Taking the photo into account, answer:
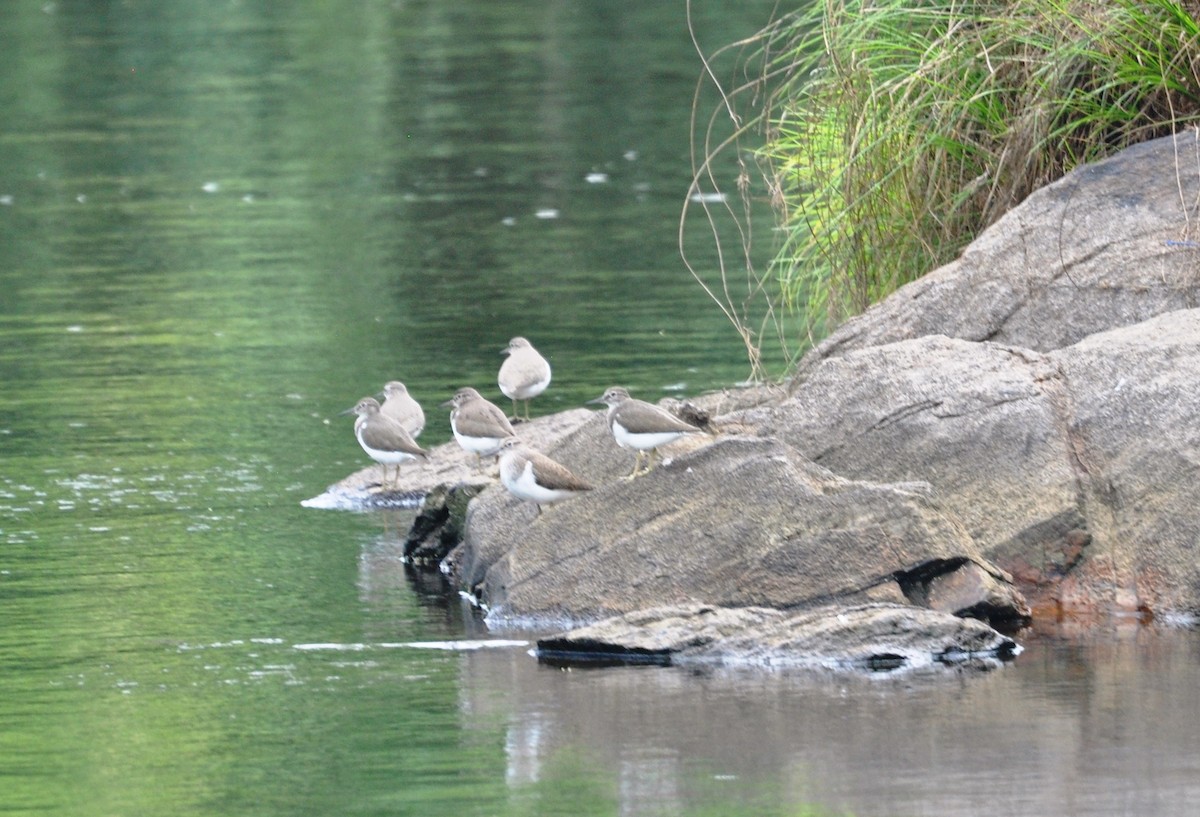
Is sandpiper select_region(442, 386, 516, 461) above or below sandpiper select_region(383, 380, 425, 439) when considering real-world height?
above

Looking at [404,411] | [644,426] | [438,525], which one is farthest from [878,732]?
[404,411]

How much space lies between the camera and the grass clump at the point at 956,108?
13.2m

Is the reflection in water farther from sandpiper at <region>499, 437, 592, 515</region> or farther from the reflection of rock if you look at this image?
sandpiper at <region>499, 437, 592, 515</region>

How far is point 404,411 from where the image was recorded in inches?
595

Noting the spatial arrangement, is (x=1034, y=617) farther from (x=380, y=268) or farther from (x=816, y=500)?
(x=380, y=268)

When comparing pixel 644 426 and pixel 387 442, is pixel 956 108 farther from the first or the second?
pixel 387 442

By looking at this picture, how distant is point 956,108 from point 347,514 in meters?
4.60

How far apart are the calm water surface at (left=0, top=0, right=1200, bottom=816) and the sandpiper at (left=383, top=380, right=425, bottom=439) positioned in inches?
23.3

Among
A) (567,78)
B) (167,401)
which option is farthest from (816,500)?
(567,78)

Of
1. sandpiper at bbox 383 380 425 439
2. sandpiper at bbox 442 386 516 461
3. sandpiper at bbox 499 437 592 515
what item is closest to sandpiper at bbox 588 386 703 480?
sandpiper at bbox 499 437 592 515

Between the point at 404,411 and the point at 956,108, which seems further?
the point at 404,411

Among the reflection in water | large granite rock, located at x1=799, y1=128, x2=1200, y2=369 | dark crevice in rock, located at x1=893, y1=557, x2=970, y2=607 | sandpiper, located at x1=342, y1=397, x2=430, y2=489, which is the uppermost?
large granite rock, located at x1=799, y1=128, x2=1200, y2=369

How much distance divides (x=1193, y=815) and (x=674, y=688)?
2.62m

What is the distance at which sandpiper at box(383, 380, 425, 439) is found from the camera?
590 inches
